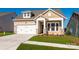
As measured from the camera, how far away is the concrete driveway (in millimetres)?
13641

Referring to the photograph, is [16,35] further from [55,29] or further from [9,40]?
[55,29]

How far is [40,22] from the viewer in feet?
46.8

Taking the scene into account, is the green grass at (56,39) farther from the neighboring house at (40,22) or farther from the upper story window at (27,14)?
the upper story window at (27,14)

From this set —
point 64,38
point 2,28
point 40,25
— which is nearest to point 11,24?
point 2,28

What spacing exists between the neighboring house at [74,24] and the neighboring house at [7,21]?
2.47m

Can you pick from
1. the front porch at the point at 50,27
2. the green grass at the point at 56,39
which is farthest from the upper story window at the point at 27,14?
the green grass at the point at 56,39

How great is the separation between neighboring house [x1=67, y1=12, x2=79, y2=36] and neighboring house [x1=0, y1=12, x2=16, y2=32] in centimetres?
247

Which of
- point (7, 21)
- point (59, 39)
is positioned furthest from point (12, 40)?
point (59, 39)

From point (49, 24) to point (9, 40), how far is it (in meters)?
1.91

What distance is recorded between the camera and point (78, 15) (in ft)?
43.9

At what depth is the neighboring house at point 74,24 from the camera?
44.3ft
